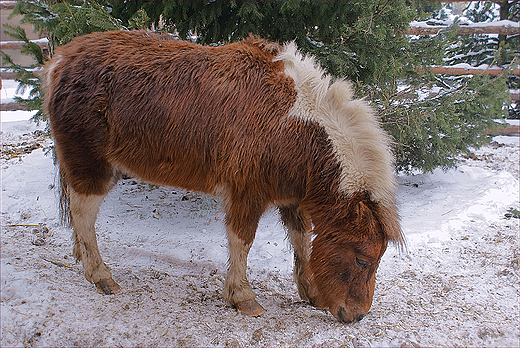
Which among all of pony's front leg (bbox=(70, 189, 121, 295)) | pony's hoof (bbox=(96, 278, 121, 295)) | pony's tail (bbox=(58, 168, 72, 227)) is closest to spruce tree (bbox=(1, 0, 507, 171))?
pony's tail (bbox=(58, 168, 72, 227))

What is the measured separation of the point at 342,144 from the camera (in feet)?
9.16

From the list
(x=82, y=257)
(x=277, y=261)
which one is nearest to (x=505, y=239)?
(x=277, y=261)

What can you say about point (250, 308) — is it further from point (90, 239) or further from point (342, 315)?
point (90, 239)

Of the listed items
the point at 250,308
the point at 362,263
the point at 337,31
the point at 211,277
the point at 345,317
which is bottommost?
the point at 211,277

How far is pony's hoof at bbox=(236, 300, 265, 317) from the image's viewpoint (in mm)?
3127

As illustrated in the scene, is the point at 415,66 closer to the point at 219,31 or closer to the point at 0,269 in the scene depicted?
the point at 219,31

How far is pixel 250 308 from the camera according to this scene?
315 centimetres

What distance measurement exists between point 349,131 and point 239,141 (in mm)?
834

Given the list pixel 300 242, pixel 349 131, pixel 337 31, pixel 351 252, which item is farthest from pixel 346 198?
pixel 337 31

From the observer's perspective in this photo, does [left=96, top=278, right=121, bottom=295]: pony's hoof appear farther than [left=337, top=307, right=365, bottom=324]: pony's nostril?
Yes

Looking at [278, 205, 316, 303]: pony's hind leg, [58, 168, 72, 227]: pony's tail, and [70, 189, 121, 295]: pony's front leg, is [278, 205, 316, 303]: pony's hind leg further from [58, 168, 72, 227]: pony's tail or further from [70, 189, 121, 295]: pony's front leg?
[58, 168, 72, 227]: pony's tail

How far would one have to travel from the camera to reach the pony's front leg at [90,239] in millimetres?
3314

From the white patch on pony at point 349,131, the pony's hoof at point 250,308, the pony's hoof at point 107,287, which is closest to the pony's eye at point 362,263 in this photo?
the white patch on pony at point 349,131

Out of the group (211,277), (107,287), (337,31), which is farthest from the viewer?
(337,31)
